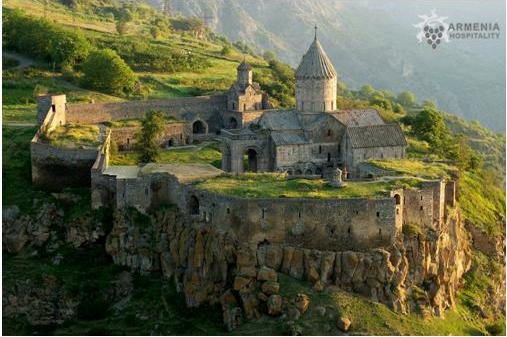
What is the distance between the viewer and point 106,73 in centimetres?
6769

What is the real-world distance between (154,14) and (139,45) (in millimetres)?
46052

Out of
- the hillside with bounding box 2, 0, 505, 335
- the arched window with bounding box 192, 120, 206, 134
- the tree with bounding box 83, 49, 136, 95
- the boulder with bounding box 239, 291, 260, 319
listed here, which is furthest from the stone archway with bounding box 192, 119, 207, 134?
the boulder with bounding box 239, 291, 260, 319

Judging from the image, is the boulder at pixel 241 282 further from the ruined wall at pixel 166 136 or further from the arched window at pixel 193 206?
the ruined wall at pixel 166 136

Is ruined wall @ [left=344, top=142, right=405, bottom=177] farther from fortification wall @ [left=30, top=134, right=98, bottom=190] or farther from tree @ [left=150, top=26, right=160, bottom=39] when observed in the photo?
tree @ [left=150, top=26, right=160, bottom=39]

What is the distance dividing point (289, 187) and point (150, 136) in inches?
545

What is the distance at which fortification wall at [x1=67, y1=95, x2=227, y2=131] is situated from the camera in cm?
5975

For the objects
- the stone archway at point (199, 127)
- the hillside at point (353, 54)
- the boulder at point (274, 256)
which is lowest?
the boulder at point (274, 256)

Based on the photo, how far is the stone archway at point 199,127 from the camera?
64.0m

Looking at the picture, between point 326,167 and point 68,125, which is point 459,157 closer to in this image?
point 326,167

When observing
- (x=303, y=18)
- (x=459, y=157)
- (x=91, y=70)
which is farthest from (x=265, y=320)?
(x=303, y=18)

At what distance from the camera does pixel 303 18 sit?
191 meters

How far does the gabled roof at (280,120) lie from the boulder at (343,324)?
59.2 ft

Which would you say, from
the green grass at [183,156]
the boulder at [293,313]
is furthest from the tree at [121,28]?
the boulder at [293,313]

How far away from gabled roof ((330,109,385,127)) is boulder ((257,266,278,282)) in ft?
53.5
